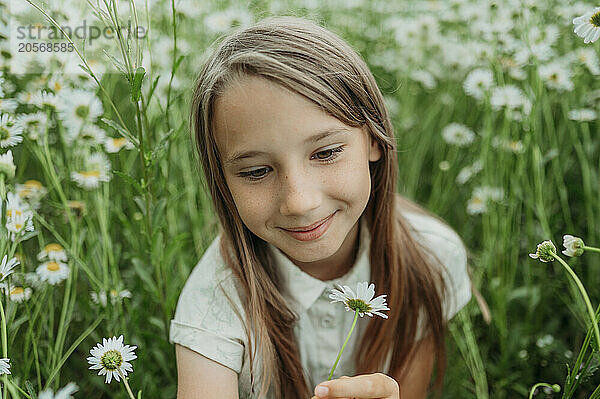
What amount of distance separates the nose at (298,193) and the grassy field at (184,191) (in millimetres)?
168

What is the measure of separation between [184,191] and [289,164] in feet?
1.00

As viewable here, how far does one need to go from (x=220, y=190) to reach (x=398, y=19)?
969 mm

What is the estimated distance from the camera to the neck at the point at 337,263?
87 cm

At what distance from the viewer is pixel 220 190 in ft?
2.53

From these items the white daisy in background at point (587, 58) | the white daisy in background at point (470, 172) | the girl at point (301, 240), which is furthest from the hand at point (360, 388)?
the white daisy in background at point (587, 58)

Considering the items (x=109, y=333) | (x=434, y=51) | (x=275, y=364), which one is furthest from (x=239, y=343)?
(x=434, y=51)

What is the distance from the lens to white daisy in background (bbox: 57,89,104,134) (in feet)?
3.32

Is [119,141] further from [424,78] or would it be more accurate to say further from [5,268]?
[424,78]

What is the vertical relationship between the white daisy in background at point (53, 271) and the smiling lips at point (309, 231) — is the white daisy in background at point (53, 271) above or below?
below

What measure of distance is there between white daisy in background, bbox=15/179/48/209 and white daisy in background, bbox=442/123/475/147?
2.57ft

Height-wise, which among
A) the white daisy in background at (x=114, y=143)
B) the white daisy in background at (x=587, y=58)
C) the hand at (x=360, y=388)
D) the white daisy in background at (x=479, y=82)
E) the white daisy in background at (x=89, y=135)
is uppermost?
the white daisy in background at (x=587, y=58)

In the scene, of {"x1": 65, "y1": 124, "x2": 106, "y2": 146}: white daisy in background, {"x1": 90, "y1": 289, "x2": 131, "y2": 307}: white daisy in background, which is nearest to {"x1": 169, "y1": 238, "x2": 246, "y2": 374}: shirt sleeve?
{"x1": 90, "y1": 289, "x2": 131, "y2": 307}: white daisy in background

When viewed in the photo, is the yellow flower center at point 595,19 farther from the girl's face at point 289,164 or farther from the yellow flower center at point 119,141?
the yellow flower center at point 119,141

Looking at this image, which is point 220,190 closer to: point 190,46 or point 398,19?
point 190,46
